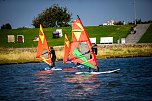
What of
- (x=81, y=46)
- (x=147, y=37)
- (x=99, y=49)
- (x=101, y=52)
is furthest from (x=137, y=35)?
(x=81, y=46)

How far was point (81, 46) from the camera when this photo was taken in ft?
120

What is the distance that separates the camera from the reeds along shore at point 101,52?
2598 inches

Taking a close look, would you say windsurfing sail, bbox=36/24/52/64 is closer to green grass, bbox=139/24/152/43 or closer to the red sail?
Answer: the red sail

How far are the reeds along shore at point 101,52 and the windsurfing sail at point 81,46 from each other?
29.0 meters

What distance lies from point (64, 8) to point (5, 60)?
306 ft

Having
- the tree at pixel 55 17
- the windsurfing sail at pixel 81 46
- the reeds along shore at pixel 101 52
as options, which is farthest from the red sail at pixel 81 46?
the tree at pixel 55 17

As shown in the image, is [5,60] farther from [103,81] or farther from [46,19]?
[46,19]

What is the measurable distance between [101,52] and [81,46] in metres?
37.9

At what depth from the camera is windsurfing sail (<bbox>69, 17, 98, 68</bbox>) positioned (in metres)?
35.6

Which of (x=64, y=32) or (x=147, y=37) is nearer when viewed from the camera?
(x=147, y=37)

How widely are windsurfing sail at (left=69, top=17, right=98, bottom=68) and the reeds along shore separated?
95.2 feet

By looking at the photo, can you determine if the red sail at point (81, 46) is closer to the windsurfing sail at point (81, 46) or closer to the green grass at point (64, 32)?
the windsurfing sail at point (81, 46)

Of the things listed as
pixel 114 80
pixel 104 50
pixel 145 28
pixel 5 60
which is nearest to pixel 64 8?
pixel 145 28

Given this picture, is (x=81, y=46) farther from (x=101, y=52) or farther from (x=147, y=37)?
(x=147, y=37)
